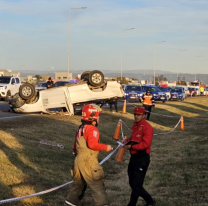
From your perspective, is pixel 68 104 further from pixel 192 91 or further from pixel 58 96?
pixel 192 91

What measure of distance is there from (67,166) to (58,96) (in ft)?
30.9

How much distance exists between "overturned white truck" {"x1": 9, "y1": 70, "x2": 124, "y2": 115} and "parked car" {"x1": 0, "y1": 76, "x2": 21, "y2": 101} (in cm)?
1147

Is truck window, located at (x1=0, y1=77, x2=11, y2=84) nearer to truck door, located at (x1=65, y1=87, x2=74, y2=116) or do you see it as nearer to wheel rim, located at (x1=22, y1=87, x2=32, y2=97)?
wheel rim, located at (x1=22, y1=87, x2=32, y2=97)

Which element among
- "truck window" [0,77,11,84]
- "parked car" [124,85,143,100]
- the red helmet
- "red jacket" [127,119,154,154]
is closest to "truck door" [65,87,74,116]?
"red jacket" [127,119,154,154]

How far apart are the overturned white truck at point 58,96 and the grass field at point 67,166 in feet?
5.51

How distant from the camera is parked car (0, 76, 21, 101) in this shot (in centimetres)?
3231

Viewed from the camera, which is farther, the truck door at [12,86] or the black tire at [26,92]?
the truck door at [12,86]

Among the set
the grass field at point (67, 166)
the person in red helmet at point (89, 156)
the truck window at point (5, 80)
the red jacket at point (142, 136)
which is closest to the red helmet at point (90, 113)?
the person in red helmet at point (89, 156)

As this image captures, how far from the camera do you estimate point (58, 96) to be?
20.5 m

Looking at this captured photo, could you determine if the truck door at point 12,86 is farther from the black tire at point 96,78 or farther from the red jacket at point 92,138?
the red jacket at point 92,138

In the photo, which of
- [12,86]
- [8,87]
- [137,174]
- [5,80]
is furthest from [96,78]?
[137,174]

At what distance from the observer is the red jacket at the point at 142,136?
7.23 metres

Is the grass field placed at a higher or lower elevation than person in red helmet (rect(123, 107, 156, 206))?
lower

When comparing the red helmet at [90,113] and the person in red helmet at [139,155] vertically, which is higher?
the red helmet at [90,113]
